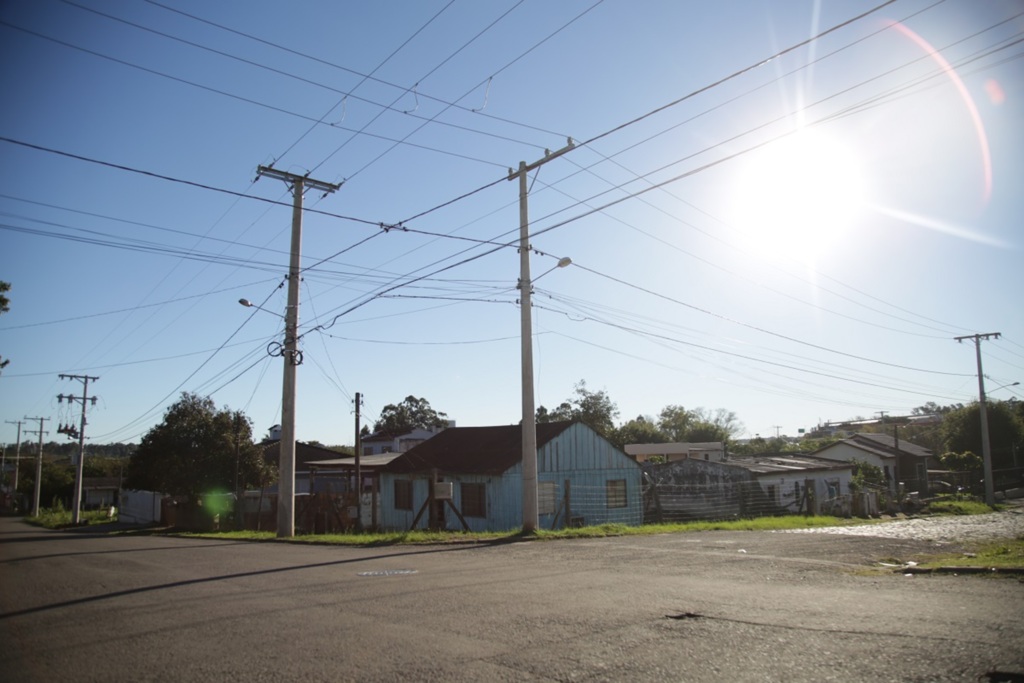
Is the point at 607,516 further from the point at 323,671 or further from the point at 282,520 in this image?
the point at 323,671

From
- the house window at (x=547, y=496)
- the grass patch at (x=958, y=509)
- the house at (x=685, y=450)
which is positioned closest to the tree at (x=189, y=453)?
the house window at (x=547, y=496)

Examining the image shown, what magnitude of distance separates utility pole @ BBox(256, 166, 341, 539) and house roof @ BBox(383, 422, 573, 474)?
20.1 ft

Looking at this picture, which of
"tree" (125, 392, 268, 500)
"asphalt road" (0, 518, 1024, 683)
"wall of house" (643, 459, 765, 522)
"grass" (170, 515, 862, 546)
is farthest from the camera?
"tree" (125, 392, 268, 500)

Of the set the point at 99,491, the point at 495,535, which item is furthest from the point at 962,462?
the point at 99,491

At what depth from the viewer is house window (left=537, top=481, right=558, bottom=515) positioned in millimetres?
24891

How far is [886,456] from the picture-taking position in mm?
51906

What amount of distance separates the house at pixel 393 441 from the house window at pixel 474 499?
122 ft

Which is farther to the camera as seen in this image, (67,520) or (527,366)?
(67,520)

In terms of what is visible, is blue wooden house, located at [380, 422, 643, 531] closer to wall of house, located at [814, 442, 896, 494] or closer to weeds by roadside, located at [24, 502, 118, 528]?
wall of house, located at [814, 442, 896, 494]

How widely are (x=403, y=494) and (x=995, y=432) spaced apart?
56253mm

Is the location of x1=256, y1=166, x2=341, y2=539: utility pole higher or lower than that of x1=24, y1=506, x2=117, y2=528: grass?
higher

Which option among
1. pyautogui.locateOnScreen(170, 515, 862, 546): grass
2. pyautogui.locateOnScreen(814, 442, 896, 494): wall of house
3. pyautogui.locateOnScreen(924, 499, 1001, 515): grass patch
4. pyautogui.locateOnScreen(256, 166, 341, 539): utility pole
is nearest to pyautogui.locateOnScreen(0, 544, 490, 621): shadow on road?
pyautogui.locateOnScreen(170, 515, 862, 546): grass

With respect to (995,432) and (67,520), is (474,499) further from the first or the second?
(995,432)

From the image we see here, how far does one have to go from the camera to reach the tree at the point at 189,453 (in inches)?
1412
